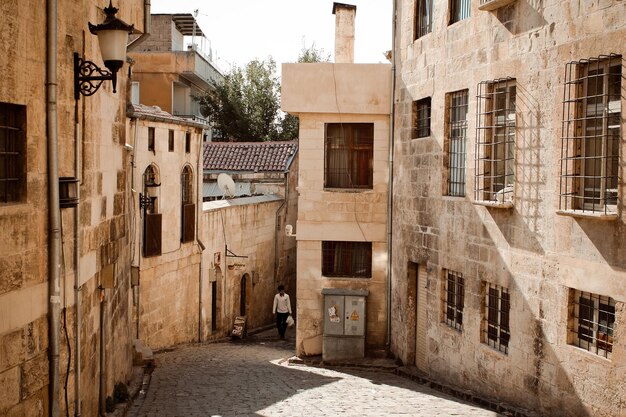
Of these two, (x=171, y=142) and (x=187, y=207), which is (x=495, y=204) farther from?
(x=187, y=207)

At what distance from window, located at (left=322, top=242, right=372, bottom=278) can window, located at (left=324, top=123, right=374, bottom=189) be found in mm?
1329

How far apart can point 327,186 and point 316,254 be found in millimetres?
1534

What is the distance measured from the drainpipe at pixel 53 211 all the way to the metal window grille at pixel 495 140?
6.71m

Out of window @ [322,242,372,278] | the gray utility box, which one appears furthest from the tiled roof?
the gray utility box

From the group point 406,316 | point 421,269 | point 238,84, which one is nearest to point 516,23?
point 421,269

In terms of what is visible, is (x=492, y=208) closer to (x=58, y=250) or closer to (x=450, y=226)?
(x=450, y=226)

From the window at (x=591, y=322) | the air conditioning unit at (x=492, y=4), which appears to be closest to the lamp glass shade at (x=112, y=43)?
the air conditioning unit at (x=492, y=4)

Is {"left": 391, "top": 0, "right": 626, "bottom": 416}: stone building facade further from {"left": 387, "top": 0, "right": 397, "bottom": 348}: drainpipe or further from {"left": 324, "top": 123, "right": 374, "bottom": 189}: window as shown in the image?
{"left": 324, "top": 123, "right": 374, "bottom": 189}: window

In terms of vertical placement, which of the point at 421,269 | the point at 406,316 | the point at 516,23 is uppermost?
the point at 516,23

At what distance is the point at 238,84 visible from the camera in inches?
1618

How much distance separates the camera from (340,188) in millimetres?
17203

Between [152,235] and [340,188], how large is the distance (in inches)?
206

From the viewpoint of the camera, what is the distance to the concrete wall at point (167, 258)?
61.7 feet

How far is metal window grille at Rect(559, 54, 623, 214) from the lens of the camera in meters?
9.23
